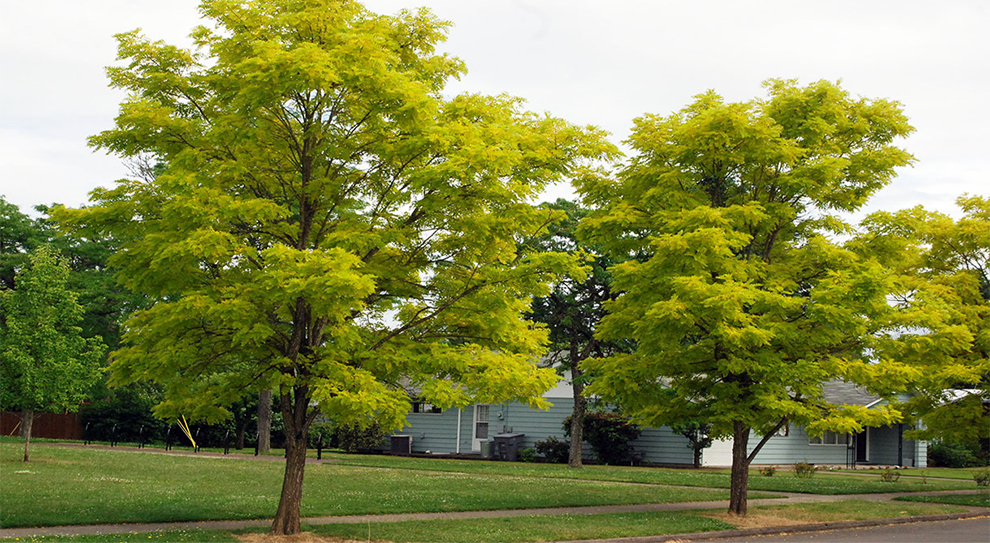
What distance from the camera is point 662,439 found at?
3584 cm

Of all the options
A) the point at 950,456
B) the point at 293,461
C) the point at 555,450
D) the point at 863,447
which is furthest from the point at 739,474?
the point at 950,456

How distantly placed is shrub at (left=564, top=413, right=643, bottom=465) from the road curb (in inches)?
624

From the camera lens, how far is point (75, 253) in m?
44.7

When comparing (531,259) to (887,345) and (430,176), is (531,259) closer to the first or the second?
(430,176)

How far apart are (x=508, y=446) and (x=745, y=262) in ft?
69.1

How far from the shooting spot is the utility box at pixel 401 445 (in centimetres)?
4019

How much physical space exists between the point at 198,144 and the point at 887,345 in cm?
1381

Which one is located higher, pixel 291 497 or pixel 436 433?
pixel 291 497

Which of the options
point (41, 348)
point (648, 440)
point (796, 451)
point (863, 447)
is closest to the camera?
point (41, 348)

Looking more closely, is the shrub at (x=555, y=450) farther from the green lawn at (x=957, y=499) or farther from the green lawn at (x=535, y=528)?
the green lawn at (x=535, y=528)

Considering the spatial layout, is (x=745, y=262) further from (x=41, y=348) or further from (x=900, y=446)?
(x=900, y=446)

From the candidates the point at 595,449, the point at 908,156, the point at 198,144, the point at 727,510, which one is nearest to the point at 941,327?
the point at 908,156

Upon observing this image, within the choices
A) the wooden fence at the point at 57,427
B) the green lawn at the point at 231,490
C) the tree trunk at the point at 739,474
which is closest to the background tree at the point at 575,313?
the green lawn at the point at 231,490

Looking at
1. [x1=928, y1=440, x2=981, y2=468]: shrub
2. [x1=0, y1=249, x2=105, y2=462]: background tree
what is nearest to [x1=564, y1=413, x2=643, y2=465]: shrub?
[x1=928, y1=440, x2=981, y2=468]: shrub
